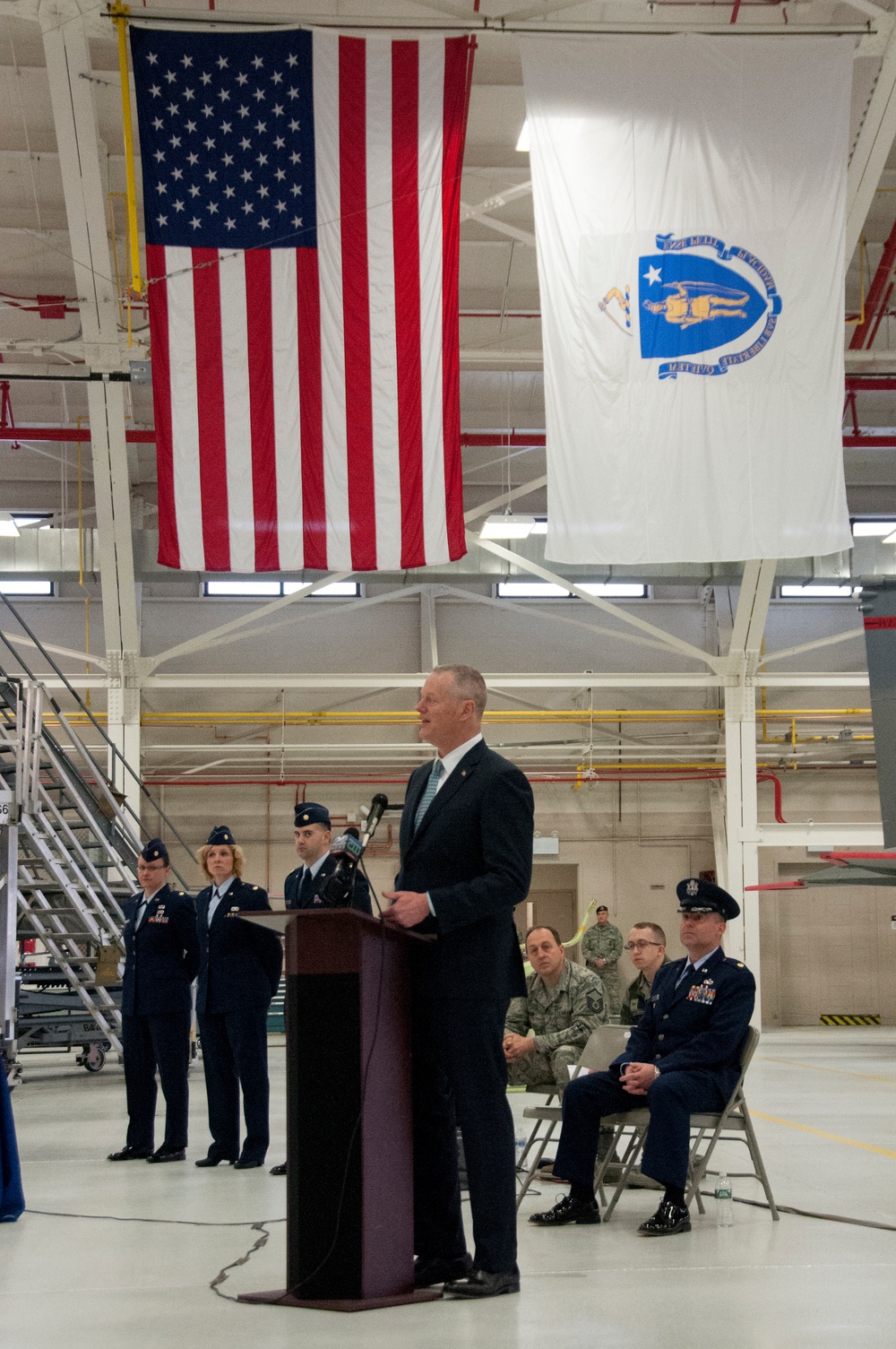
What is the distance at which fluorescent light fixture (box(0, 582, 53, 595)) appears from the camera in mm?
20344

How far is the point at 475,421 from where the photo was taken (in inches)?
714

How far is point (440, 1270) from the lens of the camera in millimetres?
3854

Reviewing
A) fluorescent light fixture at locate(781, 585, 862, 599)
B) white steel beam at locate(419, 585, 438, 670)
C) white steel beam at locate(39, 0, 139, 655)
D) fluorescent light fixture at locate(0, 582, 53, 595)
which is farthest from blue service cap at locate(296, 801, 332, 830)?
fluorescent light fixture at locate(781, 585, 862, 599)

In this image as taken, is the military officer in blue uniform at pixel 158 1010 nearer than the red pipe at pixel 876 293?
Yes

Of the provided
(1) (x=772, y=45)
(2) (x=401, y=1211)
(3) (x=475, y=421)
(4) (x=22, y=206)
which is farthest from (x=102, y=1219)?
(3) (x=475, y=421)

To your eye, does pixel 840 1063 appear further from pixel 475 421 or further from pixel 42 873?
pixel 475 421

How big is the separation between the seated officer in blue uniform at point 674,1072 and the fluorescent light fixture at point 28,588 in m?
16.6

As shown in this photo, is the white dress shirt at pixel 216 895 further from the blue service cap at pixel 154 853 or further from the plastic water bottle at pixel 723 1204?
the plastic water bottle at pixel 723 1204

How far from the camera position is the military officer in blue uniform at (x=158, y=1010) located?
6902 mm

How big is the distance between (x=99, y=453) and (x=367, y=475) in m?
5.19

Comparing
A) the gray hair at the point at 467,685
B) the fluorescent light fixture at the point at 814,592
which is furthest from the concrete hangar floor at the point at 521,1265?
the fluorescent light fixture at the point at 814,592

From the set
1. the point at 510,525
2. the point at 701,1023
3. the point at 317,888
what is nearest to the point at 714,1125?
the point at 701,1023

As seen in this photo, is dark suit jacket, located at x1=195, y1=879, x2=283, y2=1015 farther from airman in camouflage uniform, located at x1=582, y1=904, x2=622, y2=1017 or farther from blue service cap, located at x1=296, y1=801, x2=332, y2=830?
airman in camouflage uniform, located at x1=582, y1=904, x2=622, y2=1017

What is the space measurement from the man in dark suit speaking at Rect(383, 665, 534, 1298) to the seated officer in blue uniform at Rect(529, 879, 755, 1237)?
1.19m
